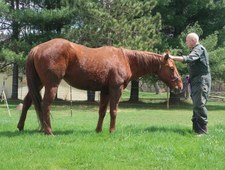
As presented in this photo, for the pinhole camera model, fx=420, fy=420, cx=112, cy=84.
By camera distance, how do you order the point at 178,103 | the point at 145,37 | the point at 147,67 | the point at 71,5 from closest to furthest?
1. the point at 147,67
2. the point at 145,37
3. the point at 71,5
4. the point at 178,103

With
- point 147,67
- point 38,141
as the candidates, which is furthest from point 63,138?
point 147,67

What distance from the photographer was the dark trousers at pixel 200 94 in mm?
9055

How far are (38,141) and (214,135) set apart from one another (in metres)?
3.71

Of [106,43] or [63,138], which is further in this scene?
[106,43]

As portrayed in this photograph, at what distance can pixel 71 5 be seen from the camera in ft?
107

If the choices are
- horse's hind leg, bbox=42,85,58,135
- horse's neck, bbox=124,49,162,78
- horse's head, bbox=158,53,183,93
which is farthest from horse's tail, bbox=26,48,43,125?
horse's head, bbox=158,53,183,93

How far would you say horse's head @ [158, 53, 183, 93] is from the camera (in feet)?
31.0

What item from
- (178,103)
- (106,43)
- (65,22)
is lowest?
(178,103)

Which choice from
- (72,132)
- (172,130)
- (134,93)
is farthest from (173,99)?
(72,132)


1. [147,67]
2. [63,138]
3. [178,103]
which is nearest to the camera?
[63,138]

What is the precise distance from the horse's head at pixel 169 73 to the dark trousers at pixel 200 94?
46 cm

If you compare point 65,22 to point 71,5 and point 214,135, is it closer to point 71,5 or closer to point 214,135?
point 71,5

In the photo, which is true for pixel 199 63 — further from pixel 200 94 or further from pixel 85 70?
pixel 85 70

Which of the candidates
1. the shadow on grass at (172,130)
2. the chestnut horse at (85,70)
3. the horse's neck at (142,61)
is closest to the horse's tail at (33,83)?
the chestnut horse at (85,70)
